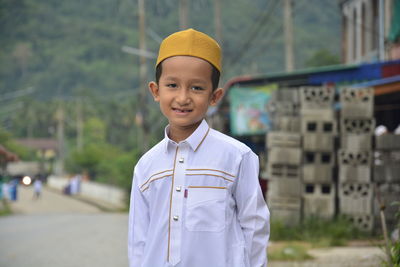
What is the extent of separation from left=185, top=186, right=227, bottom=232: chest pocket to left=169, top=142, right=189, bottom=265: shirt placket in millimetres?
40

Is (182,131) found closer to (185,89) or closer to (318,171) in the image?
(185,89)

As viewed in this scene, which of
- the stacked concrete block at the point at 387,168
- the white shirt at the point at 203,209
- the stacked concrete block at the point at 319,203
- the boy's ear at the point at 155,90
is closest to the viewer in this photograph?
the white shirt at the point at 203,209

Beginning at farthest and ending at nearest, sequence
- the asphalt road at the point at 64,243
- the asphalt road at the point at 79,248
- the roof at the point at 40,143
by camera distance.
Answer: the roof at the point at 40,143, the asphalt road at the point at 64,243, the asphalt road at the point at 79,248

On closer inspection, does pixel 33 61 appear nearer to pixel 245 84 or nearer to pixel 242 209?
pixel 245 84

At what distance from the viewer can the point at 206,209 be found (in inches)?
129

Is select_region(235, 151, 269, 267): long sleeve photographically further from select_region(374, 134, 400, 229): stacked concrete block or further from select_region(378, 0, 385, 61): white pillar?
select_region(378, 0, 385, 61): white pillar

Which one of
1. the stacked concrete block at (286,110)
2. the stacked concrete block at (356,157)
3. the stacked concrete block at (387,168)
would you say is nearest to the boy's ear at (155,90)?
the stacked concrete block at (387,168)

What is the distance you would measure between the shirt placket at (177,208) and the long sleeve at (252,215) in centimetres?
27

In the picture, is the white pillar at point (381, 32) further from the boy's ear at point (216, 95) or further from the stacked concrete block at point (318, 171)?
the boy's ear at point (216, 95)

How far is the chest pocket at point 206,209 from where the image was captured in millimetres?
3260

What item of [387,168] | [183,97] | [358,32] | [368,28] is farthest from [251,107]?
[183,97]

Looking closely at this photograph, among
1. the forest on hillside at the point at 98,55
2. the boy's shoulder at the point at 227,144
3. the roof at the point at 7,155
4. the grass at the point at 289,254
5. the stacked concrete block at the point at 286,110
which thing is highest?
the forest on hillside at the point at 98,55

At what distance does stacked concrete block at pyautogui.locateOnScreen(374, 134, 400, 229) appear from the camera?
1141cm

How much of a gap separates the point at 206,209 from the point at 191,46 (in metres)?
0.76
